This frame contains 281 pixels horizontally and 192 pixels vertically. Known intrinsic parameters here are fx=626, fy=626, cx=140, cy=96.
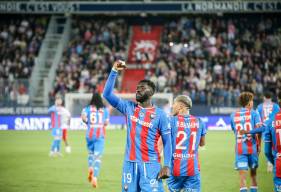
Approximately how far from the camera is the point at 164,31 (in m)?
46.2

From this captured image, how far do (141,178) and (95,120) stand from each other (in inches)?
313

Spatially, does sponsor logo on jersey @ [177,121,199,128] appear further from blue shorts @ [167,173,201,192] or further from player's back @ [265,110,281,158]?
player's back @ [265,110,281,158]

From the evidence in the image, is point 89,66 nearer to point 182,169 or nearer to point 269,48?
point 269,48

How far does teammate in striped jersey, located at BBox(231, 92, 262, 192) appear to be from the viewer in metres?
12.5

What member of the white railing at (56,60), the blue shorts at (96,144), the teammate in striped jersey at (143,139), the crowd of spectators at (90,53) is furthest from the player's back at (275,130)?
the white railing at (56,60)

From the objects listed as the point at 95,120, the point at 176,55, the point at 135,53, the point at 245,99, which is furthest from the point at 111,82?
the point at 135,53

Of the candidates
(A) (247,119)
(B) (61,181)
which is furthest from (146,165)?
(B) (61,181)

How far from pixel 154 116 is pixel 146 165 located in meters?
0.69

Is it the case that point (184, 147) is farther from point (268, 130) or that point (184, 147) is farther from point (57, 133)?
point (57, 133)

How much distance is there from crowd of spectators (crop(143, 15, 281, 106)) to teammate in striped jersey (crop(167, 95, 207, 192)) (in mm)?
25759

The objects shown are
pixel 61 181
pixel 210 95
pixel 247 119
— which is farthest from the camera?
pixel 210 95

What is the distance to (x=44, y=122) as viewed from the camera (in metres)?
36.0

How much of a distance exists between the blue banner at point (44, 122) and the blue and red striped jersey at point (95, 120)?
19.6 m

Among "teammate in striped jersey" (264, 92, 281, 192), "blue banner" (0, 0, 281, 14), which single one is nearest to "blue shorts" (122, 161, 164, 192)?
"teammate in striped jersey" (264, 92, 281, 192)
